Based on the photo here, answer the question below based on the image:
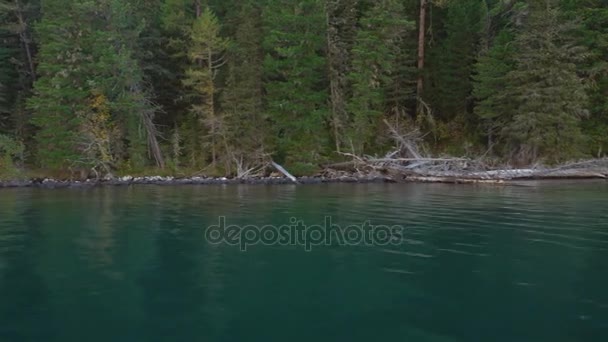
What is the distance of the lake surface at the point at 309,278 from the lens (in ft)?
22.6

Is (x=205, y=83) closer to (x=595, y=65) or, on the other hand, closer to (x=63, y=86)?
(x=63, y=86)

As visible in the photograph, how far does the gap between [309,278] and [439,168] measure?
26380 millimetres

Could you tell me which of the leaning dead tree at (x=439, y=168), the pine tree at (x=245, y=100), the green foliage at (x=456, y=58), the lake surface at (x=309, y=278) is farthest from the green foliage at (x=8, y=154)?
the green foliage at (x=456, y=58)

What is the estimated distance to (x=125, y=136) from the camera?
121 ft

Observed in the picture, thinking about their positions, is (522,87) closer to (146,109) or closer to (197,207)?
(197,207)

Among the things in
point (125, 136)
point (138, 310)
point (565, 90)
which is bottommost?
point (138, 310)

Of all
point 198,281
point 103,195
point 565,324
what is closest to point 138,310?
point 198,281

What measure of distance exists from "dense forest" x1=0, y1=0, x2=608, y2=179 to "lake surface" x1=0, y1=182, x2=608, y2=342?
17.9 meters

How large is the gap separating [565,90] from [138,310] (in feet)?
111

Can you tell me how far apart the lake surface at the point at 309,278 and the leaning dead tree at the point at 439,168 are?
13026 millimetres

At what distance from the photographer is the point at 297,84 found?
35469 mm

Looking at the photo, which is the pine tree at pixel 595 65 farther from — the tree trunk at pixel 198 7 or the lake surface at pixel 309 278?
the tree trunk at pixel 198 7

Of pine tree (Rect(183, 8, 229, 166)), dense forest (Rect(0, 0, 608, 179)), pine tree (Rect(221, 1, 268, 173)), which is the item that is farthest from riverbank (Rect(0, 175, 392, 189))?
pine tree (Rect(183, 8, 229, 166))

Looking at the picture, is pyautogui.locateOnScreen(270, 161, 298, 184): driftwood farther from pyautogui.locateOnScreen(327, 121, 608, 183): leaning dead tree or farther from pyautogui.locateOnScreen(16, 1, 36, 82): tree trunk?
→ pyautogui.locateOnScreen(16, 1, 36, 82): tree trunk
